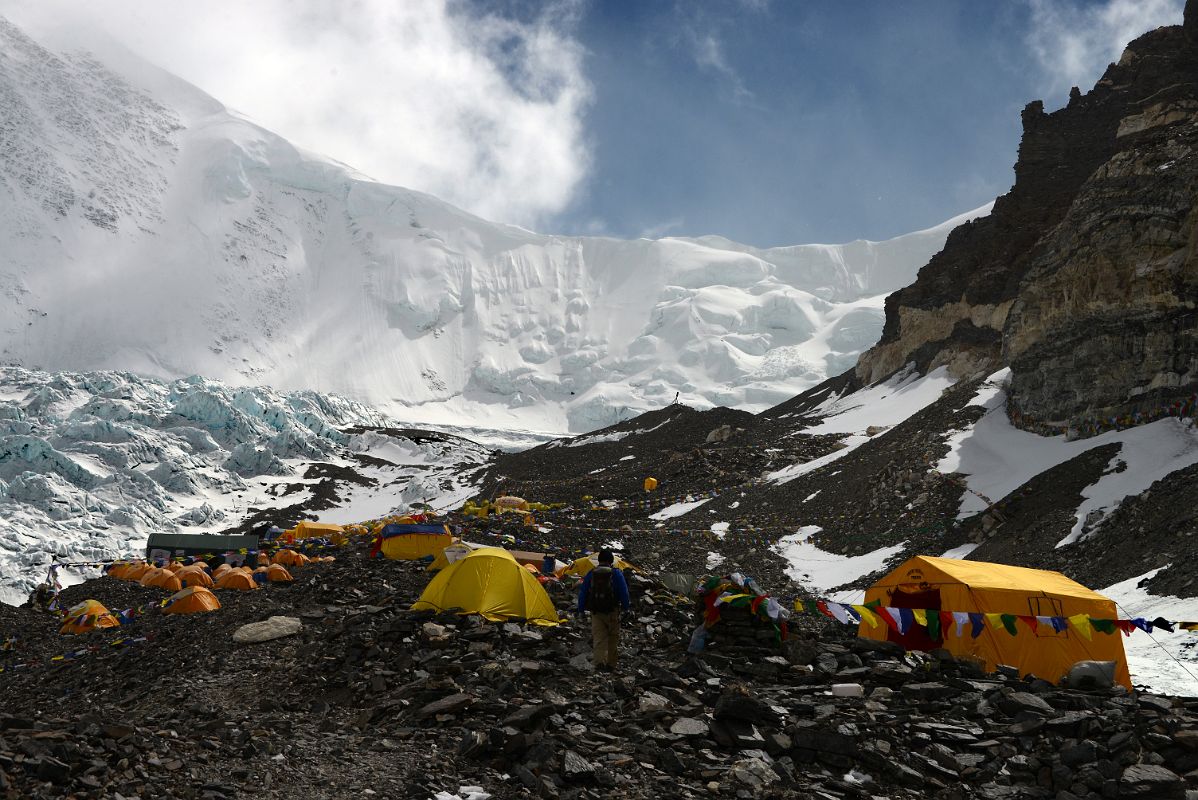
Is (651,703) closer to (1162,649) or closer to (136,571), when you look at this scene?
(1162,649)

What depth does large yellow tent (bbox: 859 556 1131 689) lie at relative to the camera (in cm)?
1112

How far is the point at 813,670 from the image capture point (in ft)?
31.2

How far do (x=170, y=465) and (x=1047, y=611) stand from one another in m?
85.2

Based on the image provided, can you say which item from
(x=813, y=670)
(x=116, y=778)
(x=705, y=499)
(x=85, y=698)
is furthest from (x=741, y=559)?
(x=116, y=778)

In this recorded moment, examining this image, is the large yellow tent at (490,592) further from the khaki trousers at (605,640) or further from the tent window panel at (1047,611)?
the tent window panel at (1047,611)

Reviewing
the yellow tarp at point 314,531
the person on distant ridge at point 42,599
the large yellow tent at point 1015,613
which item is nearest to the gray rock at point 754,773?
the large yellow tent at point 1015,613

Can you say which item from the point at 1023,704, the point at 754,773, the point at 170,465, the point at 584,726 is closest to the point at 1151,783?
the point at 1023,704

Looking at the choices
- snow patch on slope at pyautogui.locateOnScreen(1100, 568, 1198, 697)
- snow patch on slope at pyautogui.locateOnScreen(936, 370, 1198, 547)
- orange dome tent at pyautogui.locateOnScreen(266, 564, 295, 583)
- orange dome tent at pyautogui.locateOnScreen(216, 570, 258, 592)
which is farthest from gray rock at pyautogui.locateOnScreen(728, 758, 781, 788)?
orange dome tent at pyautogui.locateOnScreen(266, 564, 295, 583)

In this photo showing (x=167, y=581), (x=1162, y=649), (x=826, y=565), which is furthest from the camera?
(x=167, y=581)

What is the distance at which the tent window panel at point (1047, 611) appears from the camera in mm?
11266

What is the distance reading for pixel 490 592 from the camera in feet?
39.4

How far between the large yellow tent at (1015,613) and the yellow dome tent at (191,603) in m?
15.9

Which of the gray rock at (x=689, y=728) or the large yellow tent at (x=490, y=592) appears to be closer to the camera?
the gray rock at (x=689, y=728)

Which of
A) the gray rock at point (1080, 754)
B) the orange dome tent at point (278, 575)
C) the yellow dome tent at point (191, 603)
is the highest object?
the orange dome tent at point (278, 575)
